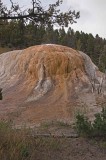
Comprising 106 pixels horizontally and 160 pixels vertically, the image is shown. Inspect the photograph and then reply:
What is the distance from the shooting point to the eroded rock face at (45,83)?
17.3m

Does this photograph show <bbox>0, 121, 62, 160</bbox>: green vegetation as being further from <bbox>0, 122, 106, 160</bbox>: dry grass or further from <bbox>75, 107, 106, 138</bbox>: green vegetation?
<bbox>75, 107, 106, 138</bbox>: green vegetation

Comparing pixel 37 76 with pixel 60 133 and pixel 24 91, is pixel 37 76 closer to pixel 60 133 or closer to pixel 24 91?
pixel 24 91

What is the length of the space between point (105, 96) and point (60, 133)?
6260 millimetres

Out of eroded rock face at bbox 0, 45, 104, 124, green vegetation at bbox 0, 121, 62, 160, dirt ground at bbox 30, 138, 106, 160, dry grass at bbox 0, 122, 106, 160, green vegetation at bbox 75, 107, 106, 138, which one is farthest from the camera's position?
eroded rock face at bbox 0, 45, 104, 124

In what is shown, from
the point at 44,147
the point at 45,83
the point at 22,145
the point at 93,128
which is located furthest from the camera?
the point at 45,83

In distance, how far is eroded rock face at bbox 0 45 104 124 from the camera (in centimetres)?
1728

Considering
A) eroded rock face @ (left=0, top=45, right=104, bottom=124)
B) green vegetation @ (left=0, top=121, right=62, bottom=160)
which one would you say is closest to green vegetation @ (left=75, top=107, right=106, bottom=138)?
green vegetation @ (left=0, top=121, right=62, bottom=160)

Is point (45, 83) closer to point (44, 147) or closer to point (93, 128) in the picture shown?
point (93, 128)

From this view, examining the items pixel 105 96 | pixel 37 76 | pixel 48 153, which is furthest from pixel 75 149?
pixel 37 76

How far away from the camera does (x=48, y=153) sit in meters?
10.1

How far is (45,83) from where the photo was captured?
1989 cm

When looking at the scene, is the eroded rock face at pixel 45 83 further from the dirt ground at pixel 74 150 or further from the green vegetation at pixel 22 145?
the green vegetation at pixel 22 145

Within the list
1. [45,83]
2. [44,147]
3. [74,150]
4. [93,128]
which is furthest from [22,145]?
[45,83]

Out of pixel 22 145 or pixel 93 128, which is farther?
pixel 93 128
